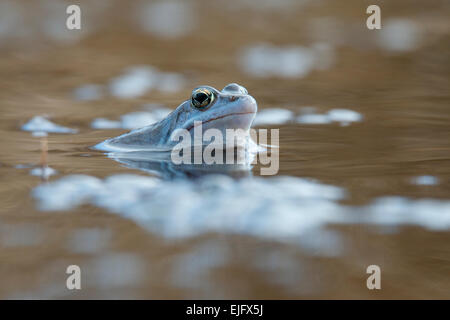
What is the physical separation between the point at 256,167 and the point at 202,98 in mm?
550

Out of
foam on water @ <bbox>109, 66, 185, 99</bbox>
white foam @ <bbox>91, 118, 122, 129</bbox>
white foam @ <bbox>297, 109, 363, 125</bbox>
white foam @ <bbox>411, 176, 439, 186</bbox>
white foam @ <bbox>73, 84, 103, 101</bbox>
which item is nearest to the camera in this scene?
white foam @ <bbox>411, 176, 439, 186</bbox>

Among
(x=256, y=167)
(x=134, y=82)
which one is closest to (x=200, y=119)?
(x=256, y=167)

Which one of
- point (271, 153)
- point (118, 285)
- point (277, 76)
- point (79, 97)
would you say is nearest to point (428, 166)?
point (271, 153)

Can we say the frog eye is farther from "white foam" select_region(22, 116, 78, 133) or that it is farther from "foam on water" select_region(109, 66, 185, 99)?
"foam on water" select_region(109, 66, 185, 99)

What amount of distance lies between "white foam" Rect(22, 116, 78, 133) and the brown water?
0.31 ft

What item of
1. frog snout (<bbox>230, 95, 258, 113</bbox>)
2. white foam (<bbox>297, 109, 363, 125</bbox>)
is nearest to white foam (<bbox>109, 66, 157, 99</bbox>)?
white foam (<bbox>297, 109, 363, 125</bbox>)

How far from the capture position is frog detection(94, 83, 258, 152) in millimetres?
2635

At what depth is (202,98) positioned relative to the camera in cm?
276

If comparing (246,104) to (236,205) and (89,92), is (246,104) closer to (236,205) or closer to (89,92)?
(236,205)

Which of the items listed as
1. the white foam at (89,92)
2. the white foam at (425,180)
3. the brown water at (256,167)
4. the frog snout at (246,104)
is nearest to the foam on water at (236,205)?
the brown water at (256,167)

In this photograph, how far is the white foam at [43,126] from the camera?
11.0ft

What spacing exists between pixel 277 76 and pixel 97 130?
1.68 m

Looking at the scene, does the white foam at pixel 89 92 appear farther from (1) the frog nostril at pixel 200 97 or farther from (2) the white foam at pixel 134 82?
(1) the frog nostril at pixel 200 97
